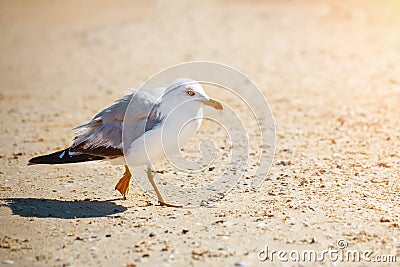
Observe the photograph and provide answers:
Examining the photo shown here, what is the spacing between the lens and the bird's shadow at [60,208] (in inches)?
196

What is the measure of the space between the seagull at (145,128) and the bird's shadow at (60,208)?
367 mm

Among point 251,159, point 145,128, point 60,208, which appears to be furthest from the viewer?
point 251,159

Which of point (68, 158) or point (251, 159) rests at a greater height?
point (68, 158)

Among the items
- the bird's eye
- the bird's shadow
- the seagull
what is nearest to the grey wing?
the seagull

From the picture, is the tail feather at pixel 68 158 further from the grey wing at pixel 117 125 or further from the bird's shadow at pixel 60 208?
the bird's shadow at pixel 60 208

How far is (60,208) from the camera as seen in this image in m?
5.14

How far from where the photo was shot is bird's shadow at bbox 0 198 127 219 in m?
4.98

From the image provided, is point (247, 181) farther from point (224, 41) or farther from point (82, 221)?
point (224, 41)

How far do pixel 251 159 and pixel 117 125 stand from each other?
1938 millimetres

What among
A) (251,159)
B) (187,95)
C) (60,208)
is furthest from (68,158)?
(251,159)

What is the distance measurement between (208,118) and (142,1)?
13019 mm

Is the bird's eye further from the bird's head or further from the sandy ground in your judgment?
the sandy ground

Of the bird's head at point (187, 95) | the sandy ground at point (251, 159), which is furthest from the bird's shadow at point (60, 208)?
the bird's head at point (187, 95)

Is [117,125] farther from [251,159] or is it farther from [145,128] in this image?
[251,159]
